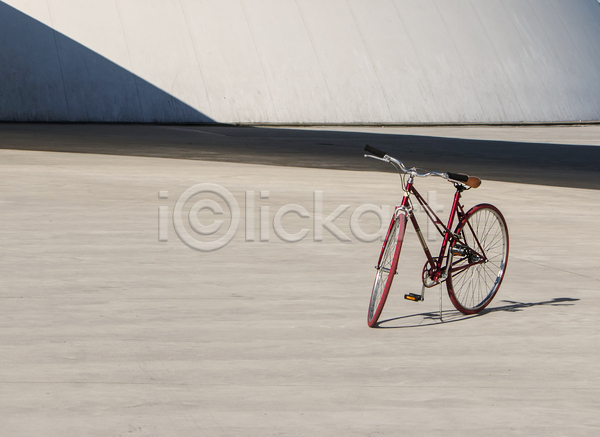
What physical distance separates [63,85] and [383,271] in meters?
22.4

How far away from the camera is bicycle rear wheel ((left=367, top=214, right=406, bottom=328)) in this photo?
198 inches

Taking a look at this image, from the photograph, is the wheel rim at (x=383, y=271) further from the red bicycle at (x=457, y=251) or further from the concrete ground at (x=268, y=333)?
the concrete ground at (x=268, y=333)

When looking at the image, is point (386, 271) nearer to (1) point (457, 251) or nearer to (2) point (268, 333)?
(1) point (457, 251)

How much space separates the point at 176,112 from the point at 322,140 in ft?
22.0

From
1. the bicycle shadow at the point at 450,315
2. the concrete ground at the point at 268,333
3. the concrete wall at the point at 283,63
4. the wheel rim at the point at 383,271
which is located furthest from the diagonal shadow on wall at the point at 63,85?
the wheel rim at the point at 383,271

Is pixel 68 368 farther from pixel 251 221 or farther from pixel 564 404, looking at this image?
pixel 251 221

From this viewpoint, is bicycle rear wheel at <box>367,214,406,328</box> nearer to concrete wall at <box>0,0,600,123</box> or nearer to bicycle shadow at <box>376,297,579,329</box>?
bicycle shadow at <box>376,297,579,329</box>

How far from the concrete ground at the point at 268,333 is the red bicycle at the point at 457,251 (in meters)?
0.16

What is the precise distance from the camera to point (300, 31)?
92.0 feet

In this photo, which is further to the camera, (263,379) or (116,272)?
(116,272)

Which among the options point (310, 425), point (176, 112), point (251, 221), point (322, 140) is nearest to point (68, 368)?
point (310, 425)

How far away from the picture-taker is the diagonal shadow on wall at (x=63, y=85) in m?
25.6

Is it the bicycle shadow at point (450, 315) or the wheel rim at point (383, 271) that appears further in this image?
the bicycle shadow at point (450, 315)

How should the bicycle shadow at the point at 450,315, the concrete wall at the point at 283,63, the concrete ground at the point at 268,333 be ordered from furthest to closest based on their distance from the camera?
the concrete wall at the point at 283,63, the bicycle shadow at the point at 450,315, the concrete ground at the point at 268,333
